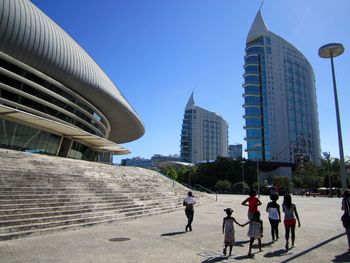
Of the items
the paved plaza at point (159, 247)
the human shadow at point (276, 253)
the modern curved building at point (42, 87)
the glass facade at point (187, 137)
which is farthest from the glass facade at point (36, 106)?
the glass facade at point (187, 137)

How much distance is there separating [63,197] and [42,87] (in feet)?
51.3

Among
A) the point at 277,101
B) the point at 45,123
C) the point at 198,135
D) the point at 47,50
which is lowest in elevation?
the point at 45,123

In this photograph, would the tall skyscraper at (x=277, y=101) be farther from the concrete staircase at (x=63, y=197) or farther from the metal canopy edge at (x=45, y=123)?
the concrete staircase at (x=63, y=197)

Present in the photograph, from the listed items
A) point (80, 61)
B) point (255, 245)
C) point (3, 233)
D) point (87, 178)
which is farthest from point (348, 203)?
point (80, 61)

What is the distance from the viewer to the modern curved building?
24.2 metres

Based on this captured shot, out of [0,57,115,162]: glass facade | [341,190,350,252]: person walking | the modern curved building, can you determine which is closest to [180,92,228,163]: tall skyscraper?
the modern curved building

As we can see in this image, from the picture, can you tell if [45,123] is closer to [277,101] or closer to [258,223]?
[258,223]

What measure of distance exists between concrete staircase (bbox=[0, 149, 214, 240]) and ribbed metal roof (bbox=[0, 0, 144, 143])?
999 centimetres

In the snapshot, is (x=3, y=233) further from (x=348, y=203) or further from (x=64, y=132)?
(x=64, y=132)

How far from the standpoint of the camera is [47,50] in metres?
27.2

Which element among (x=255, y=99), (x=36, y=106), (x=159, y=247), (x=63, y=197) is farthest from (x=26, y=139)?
(x=255, y=99)

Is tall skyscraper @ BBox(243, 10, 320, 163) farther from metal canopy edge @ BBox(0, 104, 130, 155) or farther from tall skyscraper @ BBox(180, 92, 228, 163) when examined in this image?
metal canopy edge @ BBox(0, 104, 130, 155)

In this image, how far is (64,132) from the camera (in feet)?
98.1

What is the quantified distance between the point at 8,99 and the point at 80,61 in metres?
8.76
